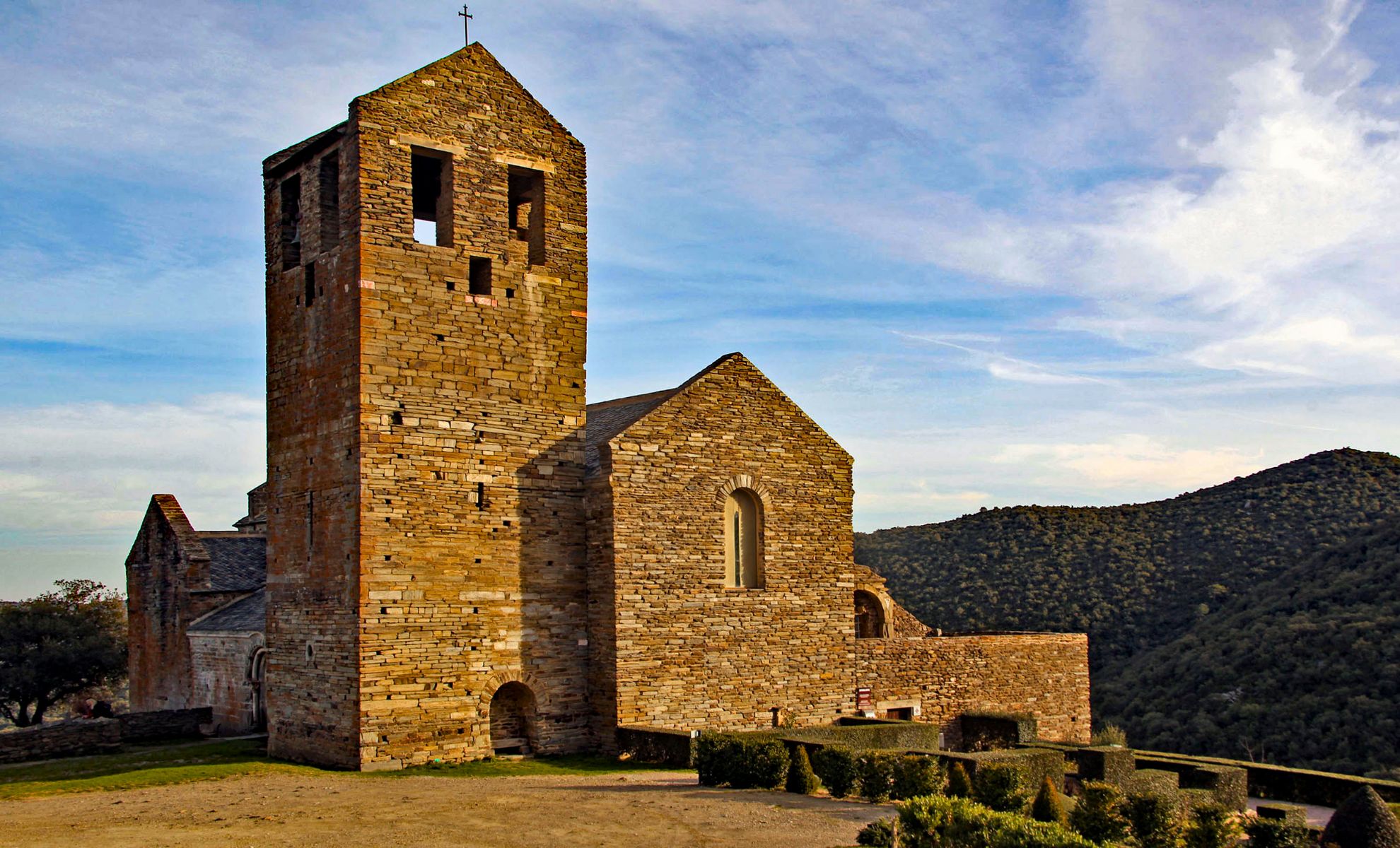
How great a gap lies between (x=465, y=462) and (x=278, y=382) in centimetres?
416

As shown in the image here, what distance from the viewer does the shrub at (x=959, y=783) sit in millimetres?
15336

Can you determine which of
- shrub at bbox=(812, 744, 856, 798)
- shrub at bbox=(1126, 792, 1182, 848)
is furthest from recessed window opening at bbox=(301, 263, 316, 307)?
shrub at bbox=(1126, 792, 1182, 848)

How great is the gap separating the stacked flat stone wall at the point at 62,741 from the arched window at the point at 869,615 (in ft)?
59.4

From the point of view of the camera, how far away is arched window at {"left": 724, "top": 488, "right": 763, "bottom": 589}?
22266mm

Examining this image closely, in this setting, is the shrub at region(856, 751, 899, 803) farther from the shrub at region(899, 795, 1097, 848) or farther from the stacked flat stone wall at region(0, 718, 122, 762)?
the stacked flat stone wall at region(0, 718, 122, 762)

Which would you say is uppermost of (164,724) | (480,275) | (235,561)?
(480,275)

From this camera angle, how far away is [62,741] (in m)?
21.4

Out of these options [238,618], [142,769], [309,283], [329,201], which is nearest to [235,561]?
[238,618]

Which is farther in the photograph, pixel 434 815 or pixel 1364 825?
pixel 434 815

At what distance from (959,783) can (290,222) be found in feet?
50.4

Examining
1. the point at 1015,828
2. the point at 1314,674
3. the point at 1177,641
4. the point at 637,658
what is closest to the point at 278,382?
the point at 637,658

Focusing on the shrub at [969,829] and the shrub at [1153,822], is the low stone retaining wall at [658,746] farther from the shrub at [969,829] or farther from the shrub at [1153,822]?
the shrub at [1153,822]

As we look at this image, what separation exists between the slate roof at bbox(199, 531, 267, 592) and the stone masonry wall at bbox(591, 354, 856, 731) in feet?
41.2

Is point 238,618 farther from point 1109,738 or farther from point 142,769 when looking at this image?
point 1109,738
